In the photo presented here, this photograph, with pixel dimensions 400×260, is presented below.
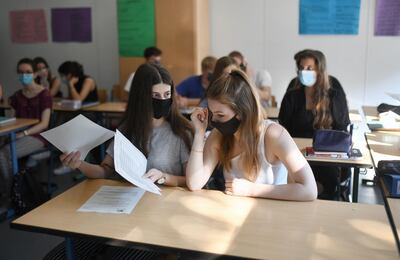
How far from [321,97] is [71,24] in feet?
15.3

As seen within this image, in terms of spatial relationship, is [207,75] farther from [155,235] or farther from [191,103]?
[155,235]

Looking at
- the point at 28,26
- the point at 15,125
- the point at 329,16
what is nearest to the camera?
the point at 15,125

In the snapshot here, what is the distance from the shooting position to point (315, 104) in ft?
10.3

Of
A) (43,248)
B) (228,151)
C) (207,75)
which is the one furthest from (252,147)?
(207,75)

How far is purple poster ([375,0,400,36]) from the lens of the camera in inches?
201

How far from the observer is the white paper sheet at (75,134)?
195 cm

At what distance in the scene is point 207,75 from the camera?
4.41m

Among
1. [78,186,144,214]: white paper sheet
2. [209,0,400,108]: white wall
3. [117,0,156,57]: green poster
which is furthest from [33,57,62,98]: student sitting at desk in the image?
[78,186,144,214]: white paper sheet

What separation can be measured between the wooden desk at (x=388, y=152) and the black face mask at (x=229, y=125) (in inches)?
26.9

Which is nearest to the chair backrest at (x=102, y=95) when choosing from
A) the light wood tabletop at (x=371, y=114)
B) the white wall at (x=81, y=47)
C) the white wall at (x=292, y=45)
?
the white wall at (x=81, y=47)

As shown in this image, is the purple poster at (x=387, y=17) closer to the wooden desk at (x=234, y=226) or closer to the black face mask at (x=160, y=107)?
the black face mask at (x=160, y=107)

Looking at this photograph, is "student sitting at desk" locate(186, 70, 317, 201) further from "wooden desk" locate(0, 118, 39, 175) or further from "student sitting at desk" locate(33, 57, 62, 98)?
"student sitting at desk" locate(33, 57, 62, 98)

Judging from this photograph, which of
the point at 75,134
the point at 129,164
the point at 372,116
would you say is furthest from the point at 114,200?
the point at 372,116

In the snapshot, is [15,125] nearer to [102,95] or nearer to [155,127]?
[155,127]
